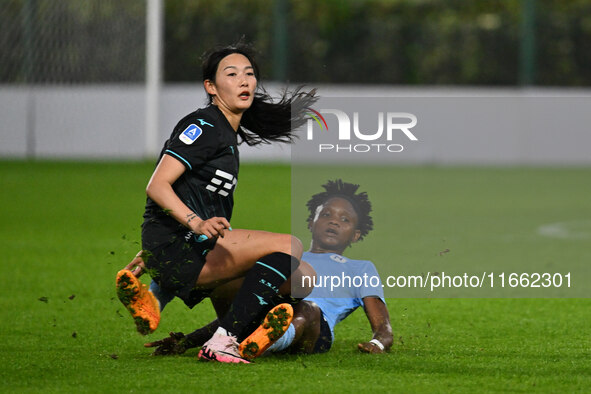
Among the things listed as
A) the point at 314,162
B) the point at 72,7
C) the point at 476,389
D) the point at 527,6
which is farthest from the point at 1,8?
the point at 476,389

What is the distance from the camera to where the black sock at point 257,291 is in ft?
15.2

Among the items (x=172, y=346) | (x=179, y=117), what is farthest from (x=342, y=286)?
(x=179, y=117)

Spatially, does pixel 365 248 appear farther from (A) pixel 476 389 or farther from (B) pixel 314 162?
(B) pixel 314 162

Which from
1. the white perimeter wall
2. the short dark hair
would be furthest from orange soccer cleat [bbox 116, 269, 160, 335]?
the white perimeter wall

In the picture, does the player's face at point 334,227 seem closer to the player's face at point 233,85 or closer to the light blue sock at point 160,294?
the player's face at point 233,85

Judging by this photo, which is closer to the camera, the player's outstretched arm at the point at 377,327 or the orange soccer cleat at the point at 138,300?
the orange soccer cleat at the point at 138,300

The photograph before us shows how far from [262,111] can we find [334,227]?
2.20 ft

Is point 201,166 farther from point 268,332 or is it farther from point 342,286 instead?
point 342,286

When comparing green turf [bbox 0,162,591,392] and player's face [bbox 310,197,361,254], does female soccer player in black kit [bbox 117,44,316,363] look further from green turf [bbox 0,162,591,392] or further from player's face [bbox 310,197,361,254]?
player's face [bbox 310,197,361,254]

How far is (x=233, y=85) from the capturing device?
16.3ft

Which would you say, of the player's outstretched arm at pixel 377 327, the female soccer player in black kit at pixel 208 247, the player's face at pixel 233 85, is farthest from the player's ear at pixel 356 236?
the player's face at pixel 233 85

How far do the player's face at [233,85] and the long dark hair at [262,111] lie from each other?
0.13 ft

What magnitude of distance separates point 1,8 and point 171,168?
15394 millimetres

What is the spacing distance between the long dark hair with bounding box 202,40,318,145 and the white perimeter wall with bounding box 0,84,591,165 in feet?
42.9
